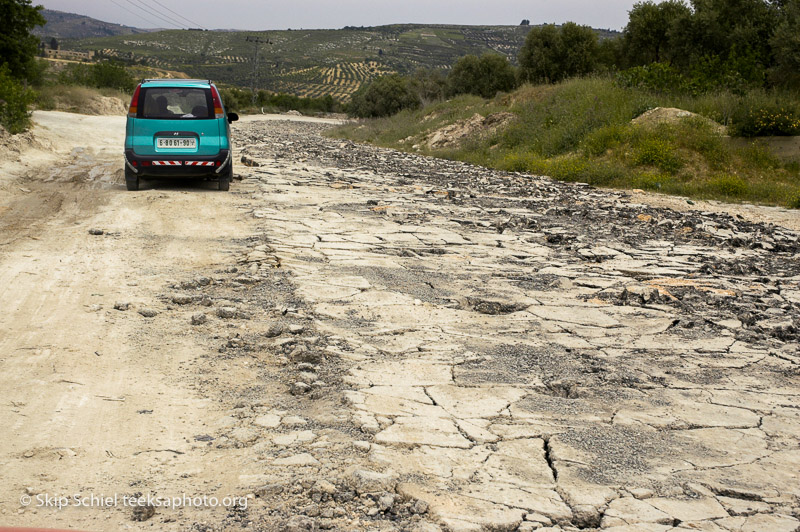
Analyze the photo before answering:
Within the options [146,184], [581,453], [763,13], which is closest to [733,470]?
[581,453]

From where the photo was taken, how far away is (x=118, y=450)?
3.33 metres

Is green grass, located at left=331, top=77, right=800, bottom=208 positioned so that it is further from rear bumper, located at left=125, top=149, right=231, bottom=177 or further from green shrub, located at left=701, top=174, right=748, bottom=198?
rear bumper, located at left=125, top=149, right=231, bottom=177

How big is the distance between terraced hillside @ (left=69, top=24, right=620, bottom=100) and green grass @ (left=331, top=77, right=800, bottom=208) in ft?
278

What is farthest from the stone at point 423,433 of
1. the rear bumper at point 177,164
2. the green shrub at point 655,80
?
the green shrub at point 655,80

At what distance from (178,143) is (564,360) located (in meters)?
8.49

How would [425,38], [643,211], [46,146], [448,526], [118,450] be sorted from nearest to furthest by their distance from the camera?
[448,526]
[118,450]
[643,211]
[46,146]
[425,38]

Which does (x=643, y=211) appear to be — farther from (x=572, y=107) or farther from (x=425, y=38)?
(x=425, y=38)

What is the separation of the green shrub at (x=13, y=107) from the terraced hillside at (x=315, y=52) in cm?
9016

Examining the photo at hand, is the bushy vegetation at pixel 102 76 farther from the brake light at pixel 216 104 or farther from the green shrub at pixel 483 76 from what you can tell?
the brake light at pixel 216 104

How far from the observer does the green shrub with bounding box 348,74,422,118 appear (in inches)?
1833

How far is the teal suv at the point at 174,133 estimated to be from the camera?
434 inches

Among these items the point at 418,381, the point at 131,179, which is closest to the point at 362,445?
the point at 418,381

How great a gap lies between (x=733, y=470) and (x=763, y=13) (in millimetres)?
21774

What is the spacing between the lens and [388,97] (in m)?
48.9
